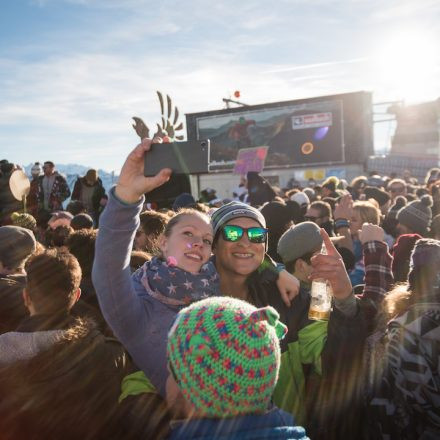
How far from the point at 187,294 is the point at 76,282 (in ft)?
2.18

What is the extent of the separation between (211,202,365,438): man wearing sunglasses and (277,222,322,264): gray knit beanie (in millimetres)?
866

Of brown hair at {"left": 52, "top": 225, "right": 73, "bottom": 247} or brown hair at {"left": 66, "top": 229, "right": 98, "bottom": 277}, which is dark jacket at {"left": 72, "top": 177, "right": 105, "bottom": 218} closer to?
brown hair at {"left": 52, "top": 225, "right": 73, "bottom": 247}

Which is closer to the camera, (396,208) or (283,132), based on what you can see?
(396,208)

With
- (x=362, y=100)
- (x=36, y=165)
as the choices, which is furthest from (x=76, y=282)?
(x=362, y=100)

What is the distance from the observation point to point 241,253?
2.71 metres

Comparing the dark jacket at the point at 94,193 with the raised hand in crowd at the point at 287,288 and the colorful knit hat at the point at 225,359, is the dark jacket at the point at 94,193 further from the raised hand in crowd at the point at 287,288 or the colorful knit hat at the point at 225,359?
the colorful knit hat at the point at 225,359

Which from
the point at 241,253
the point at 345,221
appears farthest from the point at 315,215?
the point at 241,253

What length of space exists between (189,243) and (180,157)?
2.53ft

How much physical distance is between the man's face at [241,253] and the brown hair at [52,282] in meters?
0.79

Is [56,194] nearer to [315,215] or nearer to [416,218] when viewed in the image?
[315,215]

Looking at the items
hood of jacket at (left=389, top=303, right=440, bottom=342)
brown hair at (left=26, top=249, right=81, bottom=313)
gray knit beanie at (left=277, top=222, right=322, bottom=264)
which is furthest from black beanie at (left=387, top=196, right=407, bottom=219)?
brown hair at (left=26, top=249, right=81, bottom=313)

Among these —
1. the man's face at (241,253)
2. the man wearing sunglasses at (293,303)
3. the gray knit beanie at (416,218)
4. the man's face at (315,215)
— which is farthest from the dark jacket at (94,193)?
the man's face at (241,253)

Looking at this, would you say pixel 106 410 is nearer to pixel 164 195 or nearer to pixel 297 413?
pixel 297 413

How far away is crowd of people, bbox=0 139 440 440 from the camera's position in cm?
146
